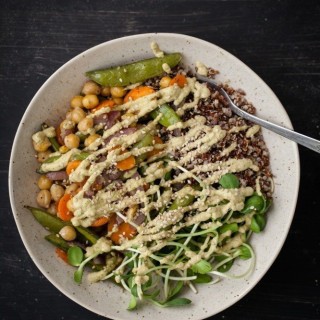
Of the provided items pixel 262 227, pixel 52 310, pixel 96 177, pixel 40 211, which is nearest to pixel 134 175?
pixel 96 177

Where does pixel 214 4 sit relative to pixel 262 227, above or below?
above

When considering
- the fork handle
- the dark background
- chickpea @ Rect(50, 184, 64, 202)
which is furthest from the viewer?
the dark background

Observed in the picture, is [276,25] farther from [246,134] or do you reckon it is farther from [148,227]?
[148,227]

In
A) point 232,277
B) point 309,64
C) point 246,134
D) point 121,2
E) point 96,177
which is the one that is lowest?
point 232,277

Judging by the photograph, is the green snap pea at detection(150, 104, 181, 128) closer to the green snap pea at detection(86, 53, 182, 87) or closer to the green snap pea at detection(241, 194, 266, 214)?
the green snap pea at detection(86, 53, 182, 87)

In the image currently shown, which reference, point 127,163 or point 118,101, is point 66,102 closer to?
point 118,101

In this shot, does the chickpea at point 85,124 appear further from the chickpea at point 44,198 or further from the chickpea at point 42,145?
the chickpea at point 44,198

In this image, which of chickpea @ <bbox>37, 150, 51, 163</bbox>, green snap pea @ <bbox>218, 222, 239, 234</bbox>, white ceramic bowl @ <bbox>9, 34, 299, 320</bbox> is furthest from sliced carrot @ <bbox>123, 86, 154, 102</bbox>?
green snap pea @ <bbox>218, 222, 239, 234</bbox>
